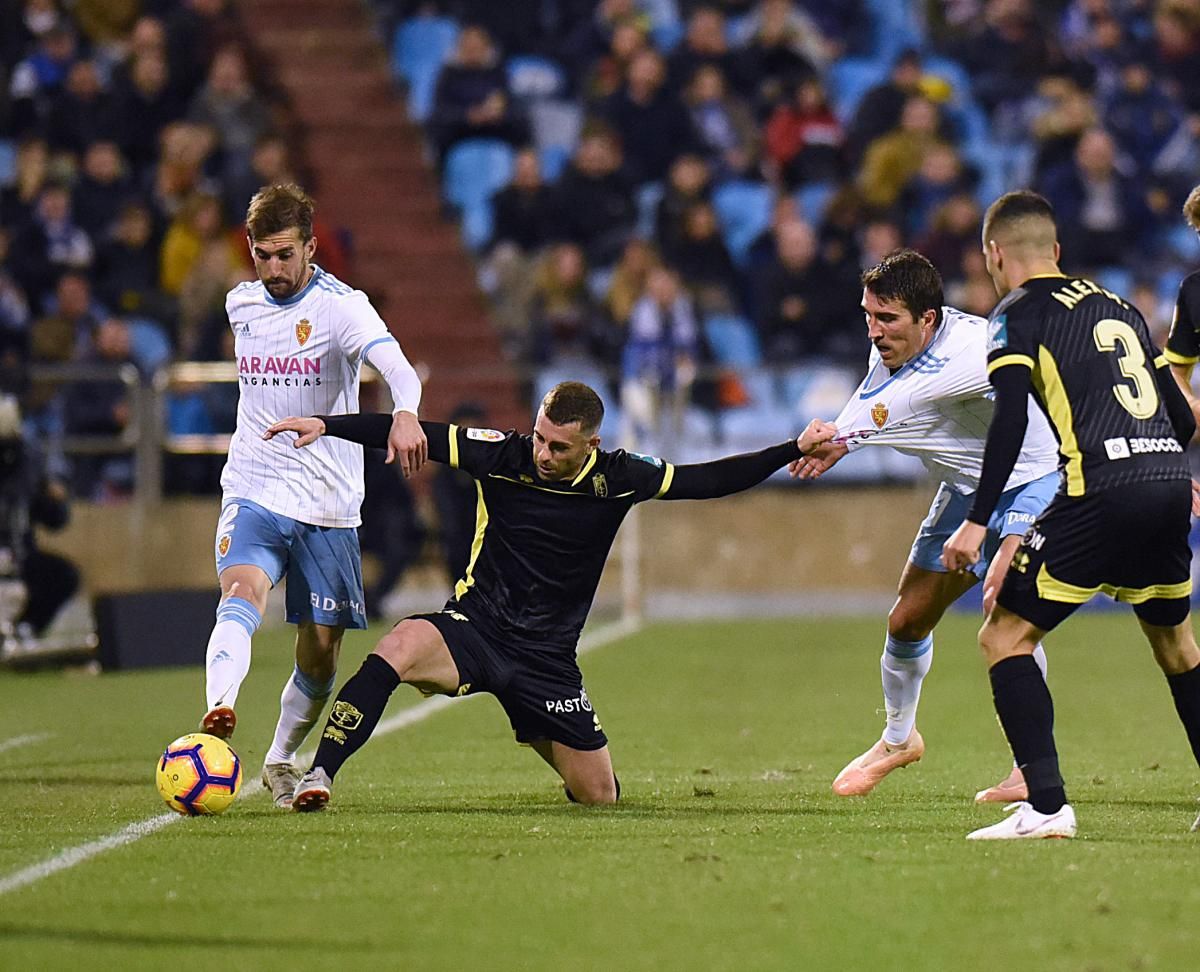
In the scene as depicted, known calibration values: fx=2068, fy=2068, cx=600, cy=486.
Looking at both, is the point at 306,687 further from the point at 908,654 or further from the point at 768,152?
the point at 768,152

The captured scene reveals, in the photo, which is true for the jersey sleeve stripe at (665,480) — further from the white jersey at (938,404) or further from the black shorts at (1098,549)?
the black shorts at (1098,549)

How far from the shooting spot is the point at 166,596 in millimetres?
13852

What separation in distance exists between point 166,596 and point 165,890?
8508 millimetres

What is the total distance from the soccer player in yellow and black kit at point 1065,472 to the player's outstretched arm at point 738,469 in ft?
3.78

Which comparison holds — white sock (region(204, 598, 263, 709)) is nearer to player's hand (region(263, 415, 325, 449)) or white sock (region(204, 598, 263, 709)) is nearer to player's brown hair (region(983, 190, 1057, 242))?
player's hand (region(263, 415, 325, 449))

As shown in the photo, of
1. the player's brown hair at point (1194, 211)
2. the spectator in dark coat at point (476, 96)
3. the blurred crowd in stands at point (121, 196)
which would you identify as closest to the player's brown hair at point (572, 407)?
the player's brown hair at point (1194, 211)

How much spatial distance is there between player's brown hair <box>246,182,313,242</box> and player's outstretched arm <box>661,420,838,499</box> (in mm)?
1656

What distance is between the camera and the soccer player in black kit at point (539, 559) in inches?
281

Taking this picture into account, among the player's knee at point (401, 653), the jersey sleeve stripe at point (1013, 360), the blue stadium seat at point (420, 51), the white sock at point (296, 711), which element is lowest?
the white sock at point (296, 711)

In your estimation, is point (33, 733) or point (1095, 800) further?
point (33, 733)

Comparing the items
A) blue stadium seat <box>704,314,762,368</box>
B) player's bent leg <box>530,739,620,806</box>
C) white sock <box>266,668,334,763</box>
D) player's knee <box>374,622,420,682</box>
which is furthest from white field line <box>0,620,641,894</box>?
blue stadium seat <box>704,314,762,368</box>

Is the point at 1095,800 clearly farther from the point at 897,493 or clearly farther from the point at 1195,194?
the point at 897,493

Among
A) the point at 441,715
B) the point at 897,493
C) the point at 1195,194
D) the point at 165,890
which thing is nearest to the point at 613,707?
the point at 441,715

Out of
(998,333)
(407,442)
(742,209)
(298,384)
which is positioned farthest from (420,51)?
(998,333)
